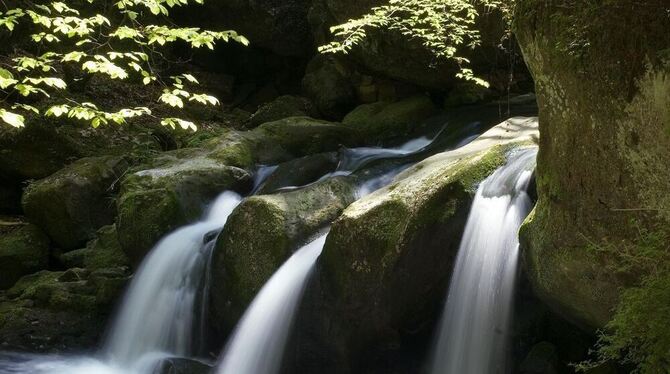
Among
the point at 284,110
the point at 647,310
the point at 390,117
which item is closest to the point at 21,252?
the point at 284,110

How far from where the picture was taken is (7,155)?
10.3 meters

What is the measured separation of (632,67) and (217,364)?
4.73m

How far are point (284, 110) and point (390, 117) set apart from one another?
285 centimetres

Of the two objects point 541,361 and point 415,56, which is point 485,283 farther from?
point 415,56

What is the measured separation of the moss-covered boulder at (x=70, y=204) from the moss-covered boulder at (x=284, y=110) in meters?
4.20

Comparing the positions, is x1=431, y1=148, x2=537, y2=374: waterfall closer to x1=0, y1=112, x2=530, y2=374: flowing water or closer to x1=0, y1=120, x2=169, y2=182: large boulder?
x1=0, y1=112, x2=530, y2=374: flowing water

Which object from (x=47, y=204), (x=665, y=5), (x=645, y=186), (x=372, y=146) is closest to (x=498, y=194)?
(x=645, y=186)

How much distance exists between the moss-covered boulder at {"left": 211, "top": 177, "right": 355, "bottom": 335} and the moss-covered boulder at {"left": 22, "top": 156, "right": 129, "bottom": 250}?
3.42 meters

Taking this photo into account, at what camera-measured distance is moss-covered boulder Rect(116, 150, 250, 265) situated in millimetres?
8109

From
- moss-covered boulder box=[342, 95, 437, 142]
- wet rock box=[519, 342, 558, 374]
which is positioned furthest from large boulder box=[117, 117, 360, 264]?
wet rock box=[519, 342, 558, 374]

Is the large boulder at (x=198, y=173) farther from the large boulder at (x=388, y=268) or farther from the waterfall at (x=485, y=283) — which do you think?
the waterfall at (x=485, y=283)

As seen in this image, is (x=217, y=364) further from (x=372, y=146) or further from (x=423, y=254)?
(x=372, y=146)

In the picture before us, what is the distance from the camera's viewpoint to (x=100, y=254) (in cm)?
888

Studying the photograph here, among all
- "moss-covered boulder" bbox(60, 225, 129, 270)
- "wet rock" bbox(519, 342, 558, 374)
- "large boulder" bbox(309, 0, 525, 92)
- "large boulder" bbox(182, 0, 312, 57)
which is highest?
"large boulder" bbox(182, 0, 312, 57)
